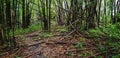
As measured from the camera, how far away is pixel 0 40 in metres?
6.12

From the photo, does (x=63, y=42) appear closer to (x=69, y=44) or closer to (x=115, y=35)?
(x=69, y=44)

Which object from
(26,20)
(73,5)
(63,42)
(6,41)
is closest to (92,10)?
(73,5)

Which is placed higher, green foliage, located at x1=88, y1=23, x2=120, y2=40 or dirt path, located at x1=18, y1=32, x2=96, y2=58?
green foliage, located at x1=88, y1=23, x2=120, y2=40

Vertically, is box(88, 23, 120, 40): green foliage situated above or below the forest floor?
above

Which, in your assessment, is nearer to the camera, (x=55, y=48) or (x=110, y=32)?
(x=110, y=32)

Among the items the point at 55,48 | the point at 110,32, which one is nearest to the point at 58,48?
the point at 55,48

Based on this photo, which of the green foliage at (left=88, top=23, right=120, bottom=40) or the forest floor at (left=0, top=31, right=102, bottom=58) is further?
the forest floor at (left=0, top=31, right=102, bottom=58)

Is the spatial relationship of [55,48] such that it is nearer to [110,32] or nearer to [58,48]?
[58,48]

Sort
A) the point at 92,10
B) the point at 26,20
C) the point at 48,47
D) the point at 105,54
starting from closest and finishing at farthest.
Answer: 1. the point at 105,54
2. the point at 48,47
3. the point at 92,10
4. the point at 26,20

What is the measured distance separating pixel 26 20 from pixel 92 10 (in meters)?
5.49

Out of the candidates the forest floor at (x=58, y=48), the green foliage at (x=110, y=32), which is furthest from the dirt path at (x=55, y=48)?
the green foliage at (x=110, y=32)

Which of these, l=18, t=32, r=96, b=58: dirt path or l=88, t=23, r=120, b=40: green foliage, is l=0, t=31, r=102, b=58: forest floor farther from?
l=88, t=23, r=120, b=40: green foliage

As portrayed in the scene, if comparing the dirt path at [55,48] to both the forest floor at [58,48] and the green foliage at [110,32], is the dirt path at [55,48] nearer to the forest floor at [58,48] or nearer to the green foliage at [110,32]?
the forest floor at [58,48]

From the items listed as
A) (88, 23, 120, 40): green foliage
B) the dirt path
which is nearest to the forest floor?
the dirt path
